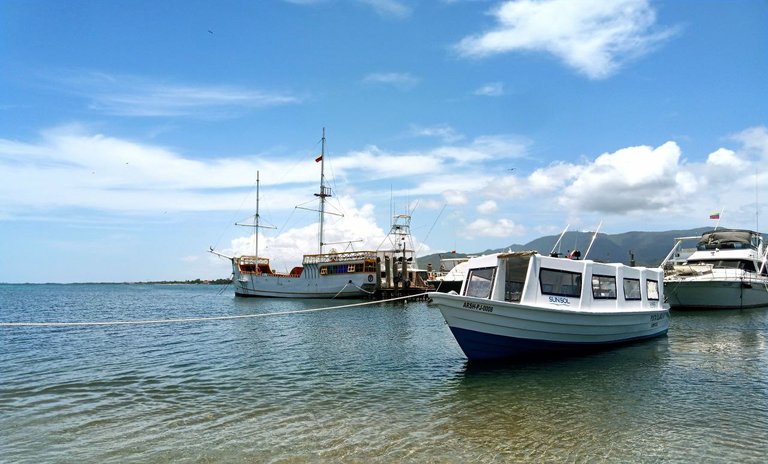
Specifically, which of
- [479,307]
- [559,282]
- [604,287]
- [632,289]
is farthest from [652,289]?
[479,307]

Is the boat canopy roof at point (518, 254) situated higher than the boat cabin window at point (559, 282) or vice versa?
the boat canopy roof at point (518, 254)

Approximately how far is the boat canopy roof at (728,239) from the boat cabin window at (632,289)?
1139 inches

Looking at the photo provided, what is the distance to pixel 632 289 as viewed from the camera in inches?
814

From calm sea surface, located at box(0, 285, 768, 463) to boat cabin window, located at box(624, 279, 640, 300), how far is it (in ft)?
6.95

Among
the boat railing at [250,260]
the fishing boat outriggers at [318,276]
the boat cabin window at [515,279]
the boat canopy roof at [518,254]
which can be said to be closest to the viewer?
the boat canopy roof at [518,254]

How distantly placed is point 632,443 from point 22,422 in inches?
513

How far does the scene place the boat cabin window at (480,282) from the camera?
17.3m

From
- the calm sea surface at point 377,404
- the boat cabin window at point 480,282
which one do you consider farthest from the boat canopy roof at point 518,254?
the calm sea surface at point 377,404

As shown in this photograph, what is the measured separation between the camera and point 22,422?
35.6 ft

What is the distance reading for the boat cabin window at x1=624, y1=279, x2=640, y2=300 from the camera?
66.0ft

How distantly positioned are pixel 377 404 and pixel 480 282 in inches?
287

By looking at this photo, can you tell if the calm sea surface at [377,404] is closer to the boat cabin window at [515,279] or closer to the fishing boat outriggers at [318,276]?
the boat cabin window at [515,279]

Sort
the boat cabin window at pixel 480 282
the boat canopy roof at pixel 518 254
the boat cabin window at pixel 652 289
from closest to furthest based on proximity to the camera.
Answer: the boat canopy roof at pixel 518 254, the boat cabin window at pixel 480 282, the boat cabin window at pixel 652 289

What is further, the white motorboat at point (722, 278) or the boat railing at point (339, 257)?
the boat railing at point (339, 257)
